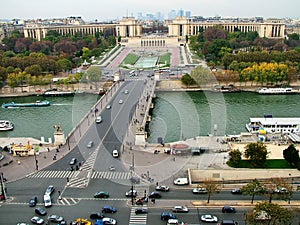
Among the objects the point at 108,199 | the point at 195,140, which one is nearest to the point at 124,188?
the point at 108,199

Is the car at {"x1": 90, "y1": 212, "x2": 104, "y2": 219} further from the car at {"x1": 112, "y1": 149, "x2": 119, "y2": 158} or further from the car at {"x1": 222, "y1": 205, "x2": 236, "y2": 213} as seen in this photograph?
→ the car at {"x1": 112, "y1": 149, "x2": 119, "y2": 158}

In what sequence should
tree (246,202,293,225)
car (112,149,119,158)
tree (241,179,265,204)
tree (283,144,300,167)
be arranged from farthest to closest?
car (112,149,119,158) → tree (283,144,300,167) → tree (241,179,265,204) → tree (246,202,293,225)

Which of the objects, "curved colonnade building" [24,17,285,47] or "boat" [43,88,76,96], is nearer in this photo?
"boat" [43,88,76,96]

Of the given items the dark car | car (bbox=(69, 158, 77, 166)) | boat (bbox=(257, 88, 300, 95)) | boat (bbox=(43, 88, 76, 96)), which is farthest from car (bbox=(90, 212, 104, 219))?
boat (bbox=(257, 88, 300, 95))

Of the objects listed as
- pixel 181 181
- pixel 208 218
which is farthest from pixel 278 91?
pixel 208 218

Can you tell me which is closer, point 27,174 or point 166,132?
point 27,174

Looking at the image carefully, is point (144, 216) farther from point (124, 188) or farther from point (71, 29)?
point (71, 29)

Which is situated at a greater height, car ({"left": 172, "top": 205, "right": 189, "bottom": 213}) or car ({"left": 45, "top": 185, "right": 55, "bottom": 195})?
car ({"left": 45, "top": 185, "right": 55, "bottom": 195})
